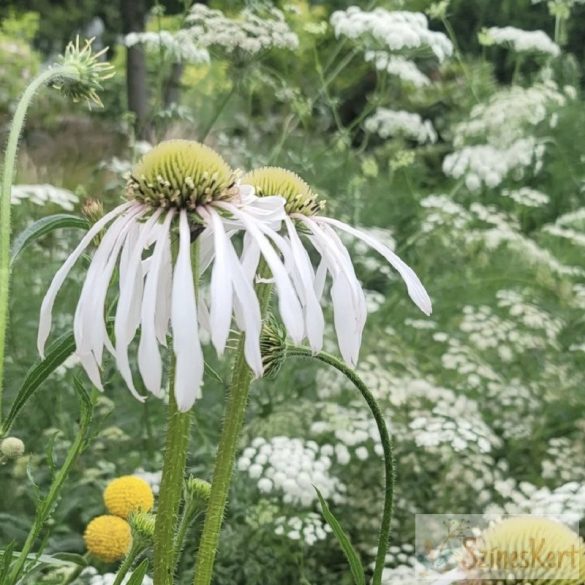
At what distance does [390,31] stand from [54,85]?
6.75 feet

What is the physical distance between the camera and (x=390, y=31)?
2980 mm

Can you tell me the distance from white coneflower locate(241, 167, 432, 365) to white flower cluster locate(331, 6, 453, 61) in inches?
86.3

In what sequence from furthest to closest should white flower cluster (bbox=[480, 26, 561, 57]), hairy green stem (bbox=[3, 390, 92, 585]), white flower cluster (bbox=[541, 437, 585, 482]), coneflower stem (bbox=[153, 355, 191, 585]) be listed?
white flower cluster (bbox=[480, 26, 561, 57]), white flower cluster (bbox=[541, 437, 585, 482]), hairy green stem (bbox=[3, 390, 92, 585]), coneflower stem (bbox=[153, 355, 191, 585])

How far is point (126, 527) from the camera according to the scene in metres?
1.38

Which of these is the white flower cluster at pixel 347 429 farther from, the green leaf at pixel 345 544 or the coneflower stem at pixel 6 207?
the coneflower stem at pixel 6 207

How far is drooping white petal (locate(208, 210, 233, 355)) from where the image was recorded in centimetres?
67

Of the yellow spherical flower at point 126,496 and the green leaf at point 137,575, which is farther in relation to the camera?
the yellow spherical flower at point 126,496

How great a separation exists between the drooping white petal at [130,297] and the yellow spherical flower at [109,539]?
679 mm

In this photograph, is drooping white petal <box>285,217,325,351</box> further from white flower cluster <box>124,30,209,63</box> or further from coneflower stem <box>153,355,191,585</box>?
white flower cluster <box>124,30,209,63</box>

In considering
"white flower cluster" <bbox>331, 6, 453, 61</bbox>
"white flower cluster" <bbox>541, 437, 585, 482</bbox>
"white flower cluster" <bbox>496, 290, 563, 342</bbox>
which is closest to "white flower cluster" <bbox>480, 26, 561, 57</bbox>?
"white flower cluster" <bbox>331, 6, 453, 61</bbox>

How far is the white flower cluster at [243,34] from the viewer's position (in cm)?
276

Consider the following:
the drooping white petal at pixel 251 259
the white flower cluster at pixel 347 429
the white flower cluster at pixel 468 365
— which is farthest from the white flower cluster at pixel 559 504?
the drooping white petal at pixel 251 259

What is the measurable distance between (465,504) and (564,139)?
345 centimetres

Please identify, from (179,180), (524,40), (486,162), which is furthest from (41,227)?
(524,40)
